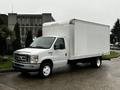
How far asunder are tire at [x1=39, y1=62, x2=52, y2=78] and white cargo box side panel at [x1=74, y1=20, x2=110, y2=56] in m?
2.27

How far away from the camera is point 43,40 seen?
1187 cm

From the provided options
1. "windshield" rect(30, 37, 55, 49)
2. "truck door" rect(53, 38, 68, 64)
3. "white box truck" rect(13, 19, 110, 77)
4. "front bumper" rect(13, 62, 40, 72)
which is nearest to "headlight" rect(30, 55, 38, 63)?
"white box truck" rect(13, 19, 110, 77)

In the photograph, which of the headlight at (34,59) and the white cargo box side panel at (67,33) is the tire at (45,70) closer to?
the headlight at (34,59)

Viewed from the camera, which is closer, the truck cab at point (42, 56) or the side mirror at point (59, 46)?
the truck cab at point (42, 56)

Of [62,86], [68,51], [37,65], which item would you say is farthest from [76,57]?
[62,86]

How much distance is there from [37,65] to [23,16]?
6852 cm

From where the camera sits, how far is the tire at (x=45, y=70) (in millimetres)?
10633

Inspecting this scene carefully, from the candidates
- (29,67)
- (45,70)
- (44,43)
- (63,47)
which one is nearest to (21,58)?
(29,67)

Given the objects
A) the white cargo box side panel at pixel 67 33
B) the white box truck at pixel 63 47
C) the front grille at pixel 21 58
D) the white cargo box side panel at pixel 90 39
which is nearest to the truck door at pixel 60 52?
the white box truck at pixel 63 47

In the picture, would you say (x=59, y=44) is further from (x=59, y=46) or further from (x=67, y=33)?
(x=67, y=33)

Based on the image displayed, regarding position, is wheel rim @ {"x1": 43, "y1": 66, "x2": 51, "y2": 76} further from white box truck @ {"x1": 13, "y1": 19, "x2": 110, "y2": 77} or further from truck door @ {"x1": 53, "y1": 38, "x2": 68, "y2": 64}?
truck door @ {"x1": 53, "y1": 38, "x2": 68, "y2": 64}

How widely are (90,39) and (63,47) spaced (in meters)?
2.96

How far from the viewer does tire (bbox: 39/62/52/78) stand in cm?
1063

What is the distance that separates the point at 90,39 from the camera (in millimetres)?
14133
